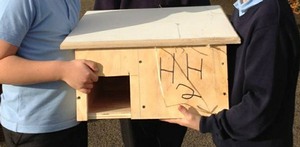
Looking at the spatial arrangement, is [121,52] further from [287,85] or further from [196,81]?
[287,85]

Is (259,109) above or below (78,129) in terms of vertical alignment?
above

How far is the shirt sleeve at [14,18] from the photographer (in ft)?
4.44

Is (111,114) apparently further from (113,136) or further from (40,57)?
(113,136)

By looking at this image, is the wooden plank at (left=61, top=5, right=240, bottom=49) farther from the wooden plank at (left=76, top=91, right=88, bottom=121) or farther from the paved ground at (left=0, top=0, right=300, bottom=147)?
the paved ground at (left=0, top=0, right=300, bottom=147)

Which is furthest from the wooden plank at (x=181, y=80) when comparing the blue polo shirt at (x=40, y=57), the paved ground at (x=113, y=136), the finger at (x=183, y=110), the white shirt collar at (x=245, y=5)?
the paved ground at (x=113, y=136)

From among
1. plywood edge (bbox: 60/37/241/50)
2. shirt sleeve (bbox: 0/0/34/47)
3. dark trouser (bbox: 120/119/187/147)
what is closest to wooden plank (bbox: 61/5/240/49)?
plywood edge (bbox: 60/37/241/50)

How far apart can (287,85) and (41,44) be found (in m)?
0.86

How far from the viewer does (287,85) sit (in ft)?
4.59

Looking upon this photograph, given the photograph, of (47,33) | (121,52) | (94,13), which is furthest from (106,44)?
(94,13)

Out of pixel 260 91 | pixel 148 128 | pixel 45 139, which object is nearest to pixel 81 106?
pixel 45 139

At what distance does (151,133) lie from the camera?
7.29ft

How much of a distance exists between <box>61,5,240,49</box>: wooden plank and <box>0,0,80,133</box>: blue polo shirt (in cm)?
7

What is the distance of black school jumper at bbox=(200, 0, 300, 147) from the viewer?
1.29 m

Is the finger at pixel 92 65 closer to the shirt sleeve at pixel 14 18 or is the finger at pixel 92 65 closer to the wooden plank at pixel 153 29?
the wooden plank at pixel 153 29
